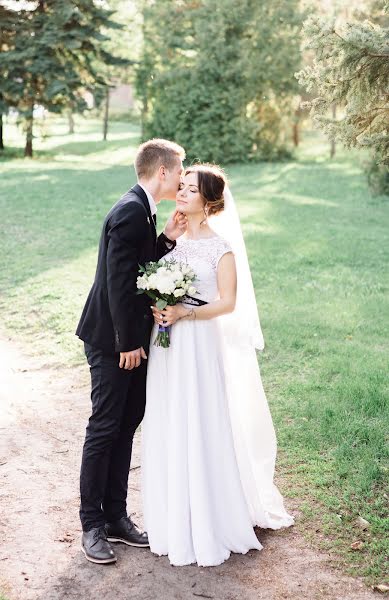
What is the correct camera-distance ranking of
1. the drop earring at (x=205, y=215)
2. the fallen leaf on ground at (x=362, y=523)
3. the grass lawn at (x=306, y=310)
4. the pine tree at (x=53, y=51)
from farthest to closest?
the pine tree at (x=53, y=51), the grass lawn at (x=306, y=310), the fallen leaf on ground at (x=362, y=523), the drop earring at (x=205, y=215)

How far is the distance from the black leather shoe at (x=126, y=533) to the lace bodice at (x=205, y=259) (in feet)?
4.90

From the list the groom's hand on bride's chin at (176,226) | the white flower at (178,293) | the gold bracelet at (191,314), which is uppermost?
the groom's hand on bride's chin at (176,226)

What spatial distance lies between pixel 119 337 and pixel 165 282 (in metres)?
0.43

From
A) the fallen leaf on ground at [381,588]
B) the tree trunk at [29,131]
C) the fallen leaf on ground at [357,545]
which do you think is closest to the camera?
the fallen leaf on ground at [381,588]

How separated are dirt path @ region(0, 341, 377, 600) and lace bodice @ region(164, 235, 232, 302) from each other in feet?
5.20

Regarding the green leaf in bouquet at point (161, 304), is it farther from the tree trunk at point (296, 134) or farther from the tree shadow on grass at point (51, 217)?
the tree trunk at point (296, 134)

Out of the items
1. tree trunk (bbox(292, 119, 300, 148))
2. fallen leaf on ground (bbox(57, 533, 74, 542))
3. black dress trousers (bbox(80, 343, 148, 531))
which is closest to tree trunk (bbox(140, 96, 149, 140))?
tree trunk (bbox(292, 119, 300, 148))

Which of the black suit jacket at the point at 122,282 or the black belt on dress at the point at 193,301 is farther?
→ the black belt on dress at the point at 193,301

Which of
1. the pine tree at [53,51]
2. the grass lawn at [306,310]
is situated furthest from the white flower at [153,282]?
the pine tree at [53,51]

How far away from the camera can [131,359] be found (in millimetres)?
4219

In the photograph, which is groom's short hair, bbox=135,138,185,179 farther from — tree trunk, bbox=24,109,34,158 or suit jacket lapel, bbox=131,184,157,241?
tree trunk, bbox=24,109,34,158

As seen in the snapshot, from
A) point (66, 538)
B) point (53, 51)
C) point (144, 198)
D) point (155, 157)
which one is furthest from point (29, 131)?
point (66, 538)

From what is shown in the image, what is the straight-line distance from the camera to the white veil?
4.55 meters

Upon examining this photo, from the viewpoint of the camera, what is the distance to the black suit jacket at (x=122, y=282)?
13.5 feet
